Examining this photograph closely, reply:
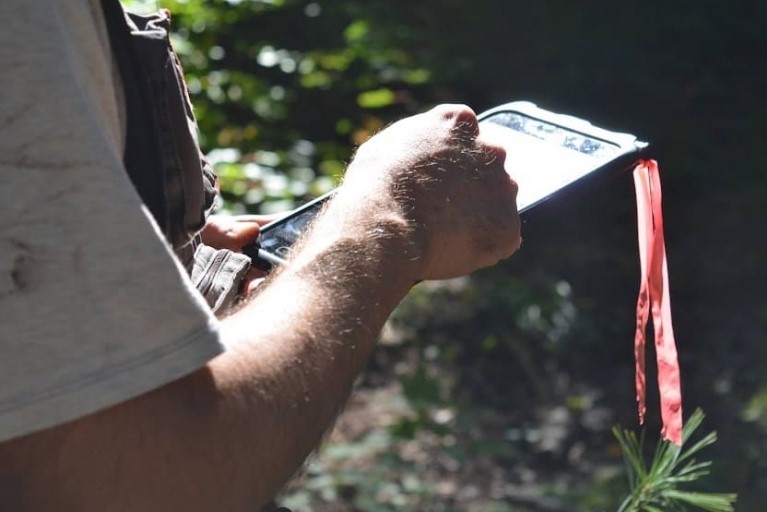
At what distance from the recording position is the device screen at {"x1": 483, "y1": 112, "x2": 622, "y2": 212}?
1.52 meters

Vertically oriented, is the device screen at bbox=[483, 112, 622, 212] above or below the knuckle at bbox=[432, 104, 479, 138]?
below

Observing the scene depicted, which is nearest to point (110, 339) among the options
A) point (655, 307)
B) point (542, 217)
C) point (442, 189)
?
point (442, 189)

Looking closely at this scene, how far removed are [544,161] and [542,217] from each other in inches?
81.5

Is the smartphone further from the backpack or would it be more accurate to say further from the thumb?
the backpack

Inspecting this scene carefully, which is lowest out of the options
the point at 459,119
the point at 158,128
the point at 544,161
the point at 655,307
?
the point at 655,307

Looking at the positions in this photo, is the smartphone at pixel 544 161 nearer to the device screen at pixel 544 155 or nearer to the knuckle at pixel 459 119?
the device screen at pixel 544 155

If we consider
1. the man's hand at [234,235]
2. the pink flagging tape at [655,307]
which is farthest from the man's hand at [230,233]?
the pink flagging tape at [655,307]

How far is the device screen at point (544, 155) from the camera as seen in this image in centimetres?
152

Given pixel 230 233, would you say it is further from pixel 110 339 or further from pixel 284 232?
pixel 110 339

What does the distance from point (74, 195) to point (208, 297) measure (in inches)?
19.0

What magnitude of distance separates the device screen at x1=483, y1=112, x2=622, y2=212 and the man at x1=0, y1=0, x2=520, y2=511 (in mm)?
425

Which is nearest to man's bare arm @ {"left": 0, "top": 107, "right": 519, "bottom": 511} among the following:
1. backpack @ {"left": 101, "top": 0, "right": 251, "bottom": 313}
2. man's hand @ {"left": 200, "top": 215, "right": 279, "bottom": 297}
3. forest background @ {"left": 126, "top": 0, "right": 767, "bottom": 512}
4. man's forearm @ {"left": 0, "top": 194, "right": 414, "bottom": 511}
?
man's forearm @ {"left": 0, "top": 194, "right": 414, "bottom": 511}

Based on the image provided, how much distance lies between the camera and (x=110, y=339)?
38.7 inches

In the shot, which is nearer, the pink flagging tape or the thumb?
the pink flagging tape
